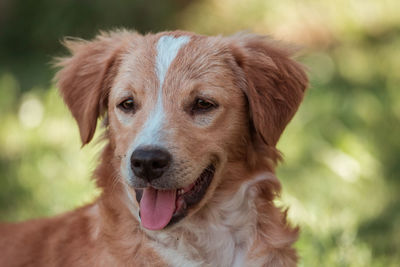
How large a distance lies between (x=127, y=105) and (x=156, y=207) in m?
0.66

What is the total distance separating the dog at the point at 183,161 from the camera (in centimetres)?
378

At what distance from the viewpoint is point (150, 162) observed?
359 centimetres

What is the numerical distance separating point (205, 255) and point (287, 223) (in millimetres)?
550

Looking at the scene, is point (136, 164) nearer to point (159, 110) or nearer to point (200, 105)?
point (159, 110)

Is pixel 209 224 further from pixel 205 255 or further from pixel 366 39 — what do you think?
pixel 366 39

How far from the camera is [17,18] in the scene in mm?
13078

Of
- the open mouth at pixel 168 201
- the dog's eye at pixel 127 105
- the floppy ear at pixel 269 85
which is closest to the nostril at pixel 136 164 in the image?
the open mouth at pixel 168 201

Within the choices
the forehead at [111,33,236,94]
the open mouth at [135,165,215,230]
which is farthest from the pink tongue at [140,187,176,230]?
the forehead at [111,33,236,94]

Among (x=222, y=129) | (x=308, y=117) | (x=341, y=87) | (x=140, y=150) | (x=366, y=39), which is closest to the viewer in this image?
(x=140, y=150)

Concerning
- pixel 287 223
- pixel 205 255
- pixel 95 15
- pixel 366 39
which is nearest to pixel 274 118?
pixel 287 223

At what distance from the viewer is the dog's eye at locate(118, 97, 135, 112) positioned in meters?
3.99

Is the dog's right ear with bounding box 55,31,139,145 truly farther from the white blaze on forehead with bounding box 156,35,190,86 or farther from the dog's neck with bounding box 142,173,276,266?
the dog's neck with bounding box 142,173,276,266

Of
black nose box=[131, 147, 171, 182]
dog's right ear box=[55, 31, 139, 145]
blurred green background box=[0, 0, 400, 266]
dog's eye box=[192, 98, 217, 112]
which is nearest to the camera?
black nose box=[131, 147, 171, 182]

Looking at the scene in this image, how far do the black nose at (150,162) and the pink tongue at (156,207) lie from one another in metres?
0.21
